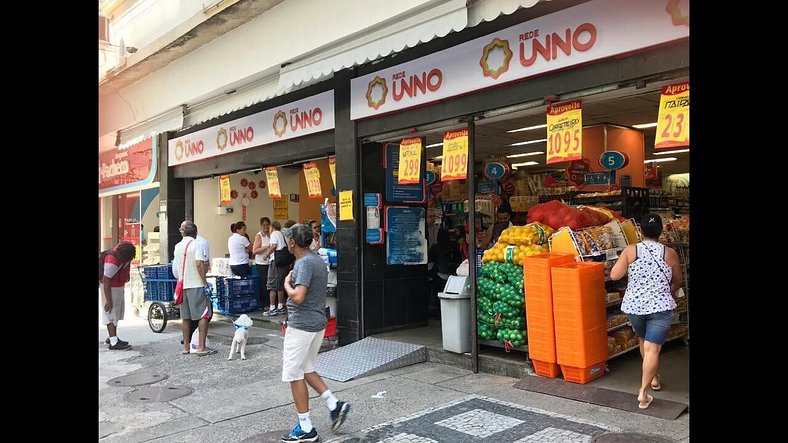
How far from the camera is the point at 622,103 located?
28.7ft

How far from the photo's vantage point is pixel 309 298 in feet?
16.1

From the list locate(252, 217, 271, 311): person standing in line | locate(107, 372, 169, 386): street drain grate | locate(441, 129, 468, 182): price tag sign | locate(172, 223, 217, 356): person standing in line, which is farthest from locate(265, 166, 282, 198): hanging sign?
locate(441, 129, 468, 182): price tag sign

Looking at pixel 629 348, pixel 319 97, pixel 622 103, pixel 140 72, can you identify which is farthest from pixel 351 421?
pixel 140 72

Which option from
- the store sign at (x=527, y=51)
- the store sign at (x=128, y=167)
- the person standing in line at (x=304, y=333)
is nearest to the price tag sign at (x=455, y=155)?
the store sign at (x=527, y=51)

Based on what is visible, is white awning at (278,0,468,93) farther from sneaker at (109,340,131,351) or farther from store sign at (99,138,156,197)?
store sign at (99,138,156,197)

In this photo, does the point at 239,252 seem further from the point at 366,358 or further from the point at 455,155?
the point at 455,155

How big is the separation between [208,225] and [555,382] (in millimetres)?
9767

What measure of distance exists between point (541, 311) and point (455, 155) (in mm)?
2122

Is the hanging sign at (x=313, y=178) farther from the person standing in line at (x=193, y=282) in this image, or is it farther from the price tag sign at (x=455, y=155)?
the price tag sign at (x=455, y=155)

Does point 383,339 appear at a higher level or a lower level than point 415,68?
lower

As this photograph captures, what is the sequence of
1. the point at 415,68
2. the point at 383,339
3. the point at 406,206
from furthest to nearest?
the point at 406,206
the point at 383,339
the point at 415,68

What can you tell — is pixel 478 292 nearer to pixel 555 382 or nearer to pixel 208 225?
pixel 555 382

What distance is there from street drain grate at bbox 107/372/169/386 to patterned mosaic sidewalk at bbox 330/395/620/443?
11.0 ft
